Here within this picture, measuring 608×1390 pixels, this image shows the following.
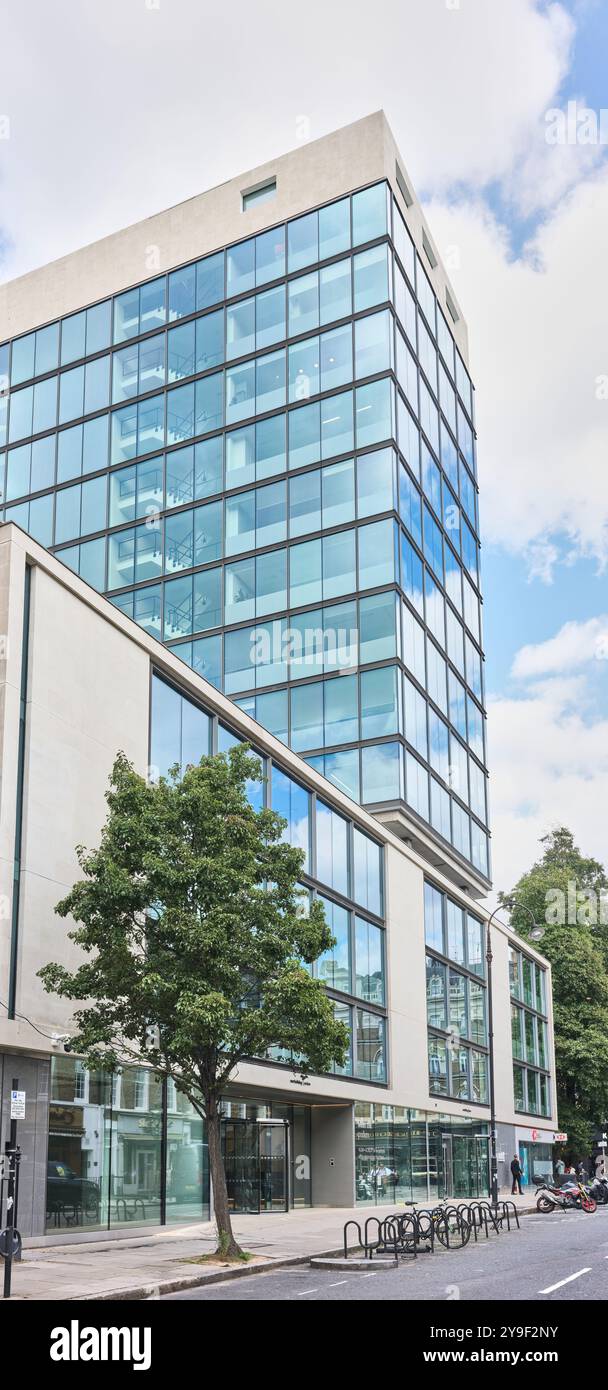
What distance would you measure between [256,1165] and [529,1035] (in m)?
37.4

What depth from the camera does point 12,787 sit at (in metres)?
24.2

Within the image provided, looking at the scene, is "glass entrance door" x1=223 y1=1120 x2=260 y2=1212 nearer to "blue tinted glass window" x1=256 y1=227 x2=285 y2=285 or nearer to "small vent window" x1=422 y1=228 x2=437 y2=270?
"blue tinted glass window" x1=256 y1=227 x2=285 y2=285

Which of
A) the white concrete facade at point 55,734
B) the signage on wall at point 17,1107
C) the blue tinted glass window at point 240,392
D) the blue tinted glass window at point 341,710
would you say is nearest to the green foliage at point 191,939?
the white concrete facade at point 55,734

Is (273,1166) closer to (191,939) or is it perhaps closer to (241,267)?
(191,939)

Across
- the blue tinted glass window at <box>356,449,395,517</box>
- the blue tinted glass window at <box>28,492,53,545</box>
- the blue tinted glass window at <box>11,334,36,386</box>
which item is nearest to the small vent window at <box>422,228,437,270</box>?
the blue tinted glass window at <box>356,449,395,517</box>

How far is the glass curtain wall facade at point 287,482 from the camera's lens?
172 ft

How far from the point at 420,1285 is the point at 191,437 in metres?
44.2

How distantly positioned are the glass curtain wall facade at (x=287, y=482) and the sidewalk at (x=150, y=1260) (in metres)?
23.6

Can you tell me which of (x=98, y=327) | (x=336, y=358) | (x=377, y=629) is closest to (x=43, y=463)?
(x=98, y=327)

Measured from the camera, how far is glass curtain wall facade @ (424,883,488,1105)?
5378cm

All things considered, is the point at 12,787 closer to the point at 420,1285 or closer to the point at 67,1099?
the point at 67,1099

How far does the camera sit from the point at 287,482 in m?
55.1

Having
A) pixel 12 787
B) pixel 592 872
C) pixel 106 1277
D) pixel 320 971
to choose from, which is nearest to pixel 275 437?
pixel 320 971

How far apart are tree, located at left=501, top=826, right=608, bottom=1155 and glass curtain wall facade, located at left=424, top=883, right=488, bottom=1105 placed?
1839 cm
